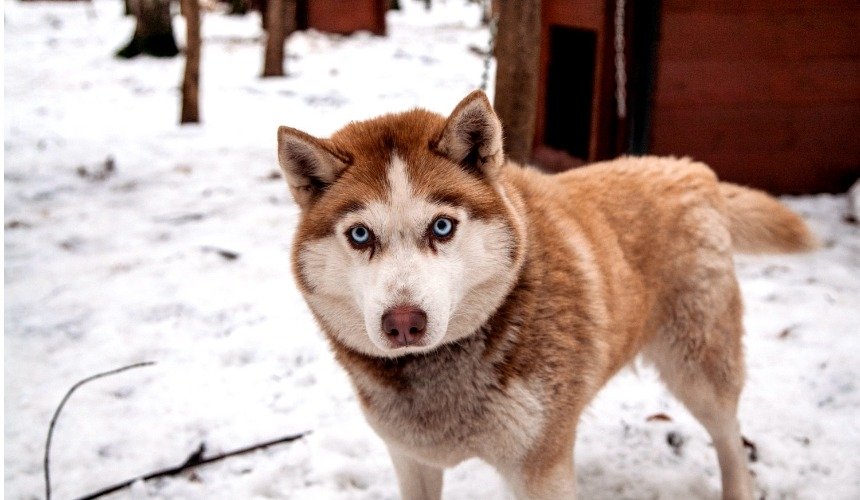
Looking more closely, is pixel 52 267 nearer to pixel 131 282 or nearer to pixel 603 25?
pixel 131 282

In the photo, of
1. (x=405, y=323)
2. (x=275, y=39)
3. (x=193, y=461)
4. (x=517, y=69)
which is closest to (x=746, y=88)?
(x=517, y=69)

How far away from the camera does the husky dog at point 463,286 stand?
5.79ft

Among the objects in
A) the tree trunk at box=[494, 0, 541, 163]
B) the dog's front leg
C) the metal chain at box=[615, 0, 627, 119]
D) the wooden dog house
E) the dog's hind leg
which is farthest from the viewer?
the wooden dog house

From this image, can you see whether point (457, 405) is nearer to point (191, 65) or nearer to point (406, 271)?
point (406, 271)

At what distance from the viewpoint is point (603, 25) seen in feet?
16.8

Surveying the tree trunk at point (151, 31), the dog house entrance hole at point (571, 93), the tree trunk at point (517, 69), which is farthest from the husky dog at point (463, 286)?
the tree trunk at point (151, 31)

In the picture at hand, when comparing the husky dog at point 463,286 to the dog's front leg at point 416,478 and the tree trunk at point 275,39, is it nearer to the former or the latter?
the dog's front leg at point 416,478

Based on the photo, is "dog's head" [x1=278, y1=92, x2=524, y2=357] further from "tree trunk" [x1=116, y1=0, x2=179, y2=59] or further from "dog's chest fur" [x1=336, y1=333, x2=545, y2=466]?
"tree trunk" [x1=116, y1=0, x2=179, y2=59]

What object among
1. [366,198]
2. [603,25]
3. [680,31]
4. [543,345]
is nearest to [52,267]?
[366,198]

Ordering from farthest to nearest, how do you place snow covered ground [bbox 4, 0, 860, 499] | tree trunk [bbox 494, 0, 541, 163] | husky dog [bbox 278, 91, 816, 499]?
tree trunk [bbox 494, 0, 541, 163] → snow covered ground [bbox 4, 0, 860, 499] → husky dog [bbox 278, 91, 816, 499]

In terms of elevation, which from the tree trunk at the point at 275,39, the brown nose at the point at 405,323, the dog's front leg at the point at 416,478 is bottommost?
the dog's front leg at the point at 416,478

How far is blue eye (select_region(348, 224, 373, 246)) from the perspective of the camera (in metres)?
1.79

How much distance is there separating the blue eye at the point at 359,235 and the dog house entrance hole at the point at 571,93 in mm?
4797

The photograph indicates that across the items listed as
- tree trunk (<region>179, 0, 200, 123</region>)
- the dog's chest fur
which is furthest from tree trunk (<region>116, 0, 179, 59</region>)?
the dog's chest fur
